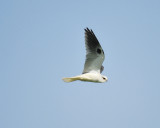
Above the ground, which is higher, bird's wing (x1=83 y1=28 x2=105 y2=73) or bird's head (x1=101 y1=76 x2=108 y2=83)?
bird's wing (x1=83 y1=28 x2=105 y2=73)

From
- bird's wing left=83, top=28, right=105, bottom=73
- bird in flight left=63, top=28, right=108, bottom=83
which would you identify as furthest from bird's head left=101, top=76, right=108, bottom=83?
bird's wing left=83, top=28, right=105, bottom=73

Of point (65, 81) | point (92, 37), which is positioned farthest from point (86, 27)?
point (65, 81)

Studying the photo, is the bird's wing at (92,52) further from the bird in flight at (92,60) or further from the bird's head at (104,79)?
the bird's head at (104,79)

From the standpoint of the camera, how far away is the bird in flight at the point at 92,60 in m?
31.2

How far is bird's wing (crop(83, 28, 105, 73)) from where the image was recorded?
31234 millimetres

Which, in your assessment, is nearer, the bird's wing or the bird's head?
the bird's wing

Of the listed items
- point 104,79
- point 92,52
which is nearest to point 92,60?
point 92,52

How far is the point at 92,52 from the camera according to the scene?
103ft

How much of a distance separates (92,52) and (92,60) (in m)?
0.38

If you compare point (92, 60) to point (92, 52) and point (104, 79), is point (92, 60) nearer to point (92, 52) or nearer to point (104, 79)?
point (92, 52)

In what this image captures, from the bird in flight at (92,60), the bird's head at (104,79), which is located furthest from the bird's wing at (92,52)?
the bird's head at (104,79)

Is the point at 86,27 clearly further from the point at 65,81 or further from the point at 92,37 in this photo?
the point at 65,81

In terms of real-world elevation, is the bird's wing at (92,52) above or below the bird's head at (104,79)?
above

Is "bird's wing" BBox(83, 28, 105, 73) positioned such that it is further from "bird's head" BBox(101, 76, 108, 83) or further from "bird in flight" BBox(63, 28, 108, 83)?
"bird's head" BBox(101, 76, 108, 83)
